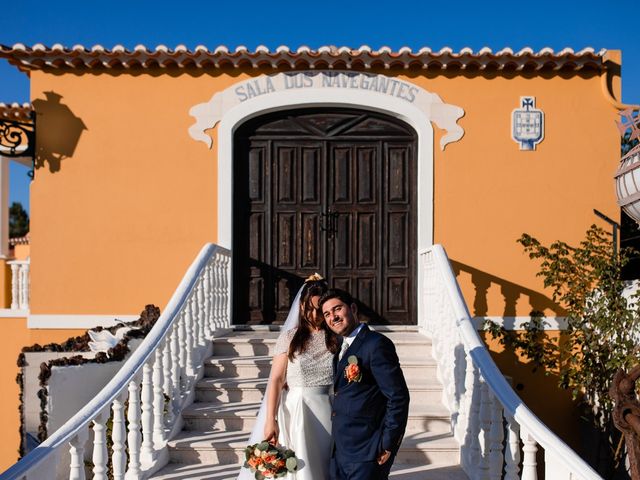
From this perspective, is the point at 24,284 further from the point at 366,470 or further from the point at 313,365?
→ the point at 366,470

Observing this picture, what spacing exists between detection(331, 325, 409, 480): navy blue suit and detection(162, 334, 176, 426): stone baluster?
7.16 ft

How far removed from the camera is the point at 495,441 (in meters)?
4.63

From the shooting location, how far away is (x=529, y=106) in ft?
A: 26.2

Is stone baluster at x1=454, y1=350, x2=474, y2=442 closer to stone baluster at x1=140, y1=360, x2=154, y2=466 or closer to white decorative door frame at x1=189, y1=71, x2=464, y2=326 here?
stone baluster at x1=140, y1=360, x2=154, y2=466

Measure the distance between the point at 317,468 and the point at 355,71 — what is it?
539cm

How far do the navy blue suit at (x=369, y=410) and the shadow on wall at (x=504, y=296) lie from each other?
4556 millimetres

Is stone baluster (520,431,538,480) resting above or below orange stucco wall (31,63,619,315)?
below

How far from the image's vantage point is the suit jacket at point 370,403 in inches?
133

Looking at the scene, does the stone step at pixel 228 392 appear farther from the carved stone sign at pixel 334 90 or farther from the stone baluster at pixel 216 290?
the carved stone sign at pixel 334 90

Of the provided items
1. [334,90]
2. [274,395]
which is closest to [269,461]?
[274,395]

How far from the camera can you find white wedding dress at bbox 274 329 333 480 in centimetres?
391

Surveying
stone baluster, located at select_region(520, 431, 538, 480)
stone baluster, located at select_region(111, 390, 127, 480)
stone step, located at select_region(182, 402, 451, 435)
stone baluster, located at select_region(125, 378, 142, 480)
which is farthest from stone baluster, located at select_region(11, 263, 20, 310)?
stone baluster, located at select_region(520, 431, 538, 480)

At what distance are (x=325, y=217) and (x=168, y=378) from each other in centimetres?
325

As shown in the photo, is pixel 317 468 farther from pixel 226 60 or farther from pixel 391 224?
pixel 226 60
